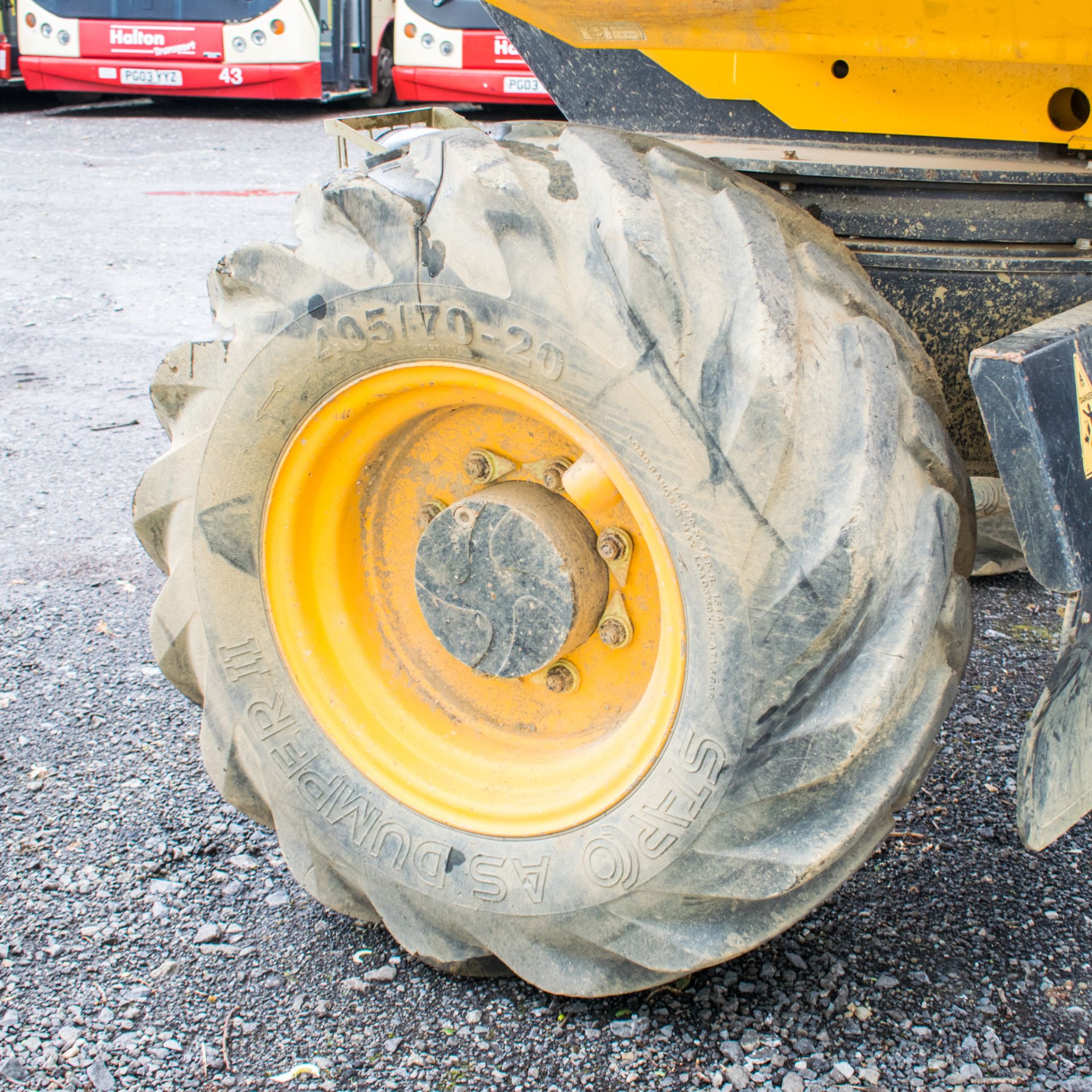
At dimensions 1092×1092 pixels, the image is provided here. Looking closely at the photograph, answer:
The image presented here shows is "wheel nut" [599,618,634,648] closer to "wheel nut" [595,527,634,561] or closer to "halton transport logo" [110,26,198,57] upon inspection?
"wheel nut" [595,527,634,561]

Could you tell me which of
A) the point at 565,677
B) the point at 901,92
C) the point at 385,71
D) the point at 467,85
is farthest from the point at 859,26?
the point at 385,71

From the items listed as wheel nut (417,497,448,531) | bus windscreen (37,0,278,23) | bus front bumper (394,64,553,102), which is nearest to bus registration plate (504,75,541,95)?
bus front bumper (394,64,553,102)

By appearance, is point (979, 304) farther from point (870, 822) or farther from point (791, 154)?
point (870, 822)

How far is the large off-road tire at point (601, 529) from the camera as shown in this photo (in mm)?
1554

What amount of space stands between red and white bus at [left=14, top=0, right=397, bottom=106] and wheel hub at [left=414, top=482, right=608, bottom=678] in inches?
452

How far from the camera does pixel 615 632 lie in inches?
76.2

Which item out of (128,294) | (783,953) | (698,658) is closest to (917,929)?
(783,953)

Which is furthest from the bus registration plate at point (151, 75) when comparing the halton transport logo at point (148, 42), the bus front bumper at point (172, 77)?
the halton transport logo at point (148, 42)

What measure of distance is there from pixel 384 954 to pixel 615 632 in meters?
0.72

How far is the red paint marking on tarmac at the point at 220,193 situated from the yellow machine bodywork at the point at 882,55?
7352 millimetres

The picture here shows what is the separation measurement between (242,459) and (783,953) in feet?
3.97

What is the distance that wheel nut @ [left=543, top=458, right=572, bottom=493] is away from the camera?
1933 mm

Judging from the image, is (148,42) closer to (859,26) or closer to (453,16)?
(453,16)

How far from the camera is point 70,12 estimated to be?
39.9ft
